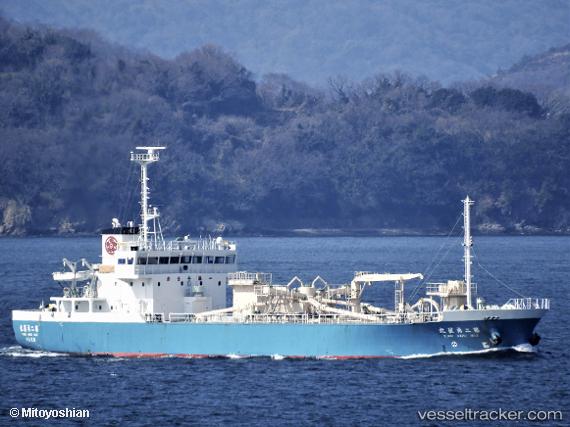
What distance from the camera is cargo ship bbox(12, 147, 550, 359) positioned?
57.3 meters

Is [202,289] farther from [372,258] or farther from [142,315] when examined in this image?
[372,258]

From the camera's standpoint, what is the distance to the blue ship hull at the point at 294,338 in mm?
57156

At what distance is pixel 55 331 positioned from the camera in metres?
61.9

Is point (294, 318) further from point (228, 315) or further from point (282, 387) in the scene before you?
point (282, 387)

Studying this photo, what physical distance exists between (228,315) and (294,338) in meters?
3.42

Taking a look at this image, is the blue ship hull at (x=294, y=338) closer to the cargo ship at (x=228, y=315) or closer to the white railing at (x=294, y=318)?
the cargo ship at (x=228, y=315)

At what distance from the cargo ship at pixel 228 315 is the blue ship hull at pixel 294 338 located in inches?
1.5

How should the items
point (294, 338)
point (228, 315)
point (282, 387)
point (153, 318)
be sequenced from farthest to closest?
point (228, 315) < point (153, 318) < point (294, 338) < point (282, 387)

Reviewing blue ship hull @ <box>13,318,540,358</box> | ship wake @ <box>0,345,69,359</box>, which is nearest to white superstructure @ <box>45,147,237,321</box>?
blue ship hull @ <box>13,318,540,358</box>

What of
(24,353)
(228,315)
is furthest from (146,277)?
(24,353)

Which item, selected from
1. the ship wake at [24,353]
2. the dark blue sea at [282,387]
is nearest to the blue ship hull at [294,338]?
the dark blue sea at [282,387]

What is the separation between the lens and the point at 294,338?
58.2 metres

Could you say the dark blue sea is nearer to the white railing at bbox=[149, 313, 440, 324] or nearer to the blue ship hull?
the blue ship hull

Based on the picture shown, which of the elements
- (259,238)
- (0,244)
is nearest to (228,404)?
(0,244)
